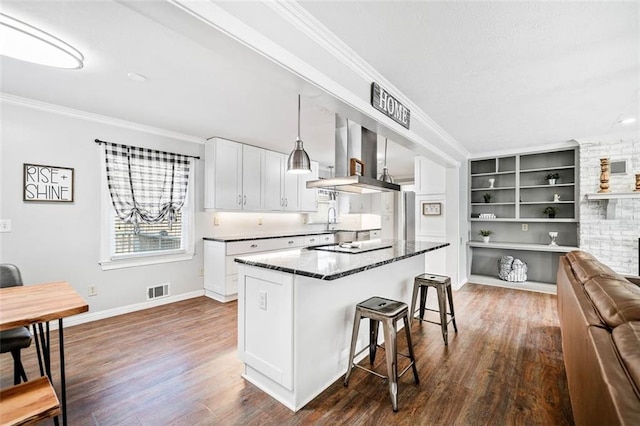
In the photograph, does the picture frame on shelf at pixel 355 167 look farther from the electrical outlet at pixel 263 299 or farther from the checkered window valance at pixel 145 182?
the checkered window valance at pixel 145 182

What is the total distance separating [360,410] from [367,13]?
2.47m

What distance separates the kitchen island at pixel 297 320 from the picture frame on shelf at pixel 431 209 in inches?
119

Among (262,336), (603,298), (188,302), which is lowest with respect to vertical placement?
(188,302)

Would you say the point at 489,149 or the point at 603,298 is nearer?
the point at 603,298

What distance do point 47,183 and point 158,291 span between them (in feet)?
5.99

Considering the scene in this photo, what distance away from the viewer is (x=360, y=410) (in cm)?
189

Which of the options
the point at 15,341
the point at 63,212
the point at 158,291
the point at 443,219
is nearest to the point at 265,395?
the point at 15,341

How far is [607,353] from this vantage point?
41.8 inches

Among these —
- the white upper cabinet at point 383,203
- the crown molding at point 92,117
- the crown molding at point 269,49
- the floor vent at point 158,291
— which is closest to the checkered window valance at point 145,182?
the crown molding at point 92,117

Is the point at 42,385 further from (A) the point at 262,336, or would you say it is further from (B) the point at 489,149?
(B) the point at 489,149

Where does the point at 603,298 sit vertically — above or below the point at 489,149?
below

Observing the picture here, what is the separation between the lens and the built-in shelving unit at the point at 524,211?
4801 millimetres

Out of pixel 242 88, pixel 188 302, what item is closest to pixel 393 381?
pixel 242 88

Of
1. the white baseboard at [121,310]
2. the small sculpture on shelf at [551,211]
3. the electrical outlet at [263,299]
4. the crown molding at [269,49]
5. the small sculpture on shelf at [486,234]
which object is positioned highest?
the crown molding at [269,49]
